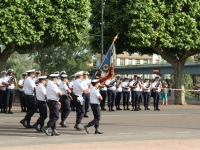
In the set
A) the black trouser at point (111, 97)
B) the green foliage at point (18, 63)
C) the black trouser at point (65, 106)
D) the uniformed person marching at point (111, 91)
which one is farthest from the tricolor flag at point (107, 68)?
the green foliage at point (18, 63)

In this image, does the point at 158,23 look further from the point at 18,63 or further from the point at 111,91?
the point at 18,63

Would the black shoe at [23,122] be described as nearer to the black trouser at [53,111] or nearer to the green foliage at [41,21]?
the black trouser at [53,111]

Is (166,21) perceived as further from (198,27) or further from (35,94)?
(35,94)

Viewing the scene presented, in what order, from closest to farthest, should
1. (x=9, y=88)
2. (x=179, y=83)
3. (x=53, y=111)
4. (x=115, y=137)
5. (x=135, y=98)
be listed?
1. (x=115, y=137)
2. (x=53, y=111)
3. (x=9, y=88)
4. (x=135, y=98)
5. (x=179, y=83)

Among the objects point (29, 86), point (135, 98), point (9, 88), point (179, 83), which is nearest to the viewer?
point (29, 86)

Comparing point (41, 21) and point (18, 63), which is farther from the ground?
point (41, 21)

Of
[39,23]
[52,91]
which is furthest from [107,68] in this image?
[39,23]

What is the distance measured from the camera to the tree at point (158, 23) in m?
27.2

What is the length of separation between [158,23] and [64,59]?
40.7m

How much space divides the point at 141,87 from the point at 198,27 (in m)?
7.06

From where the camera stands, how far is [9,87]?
21750 millimetres

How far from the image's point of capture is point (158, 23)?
2788cm

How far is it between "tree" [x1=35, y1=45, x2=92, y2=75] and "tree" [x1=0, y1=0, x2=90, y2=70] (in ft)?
130

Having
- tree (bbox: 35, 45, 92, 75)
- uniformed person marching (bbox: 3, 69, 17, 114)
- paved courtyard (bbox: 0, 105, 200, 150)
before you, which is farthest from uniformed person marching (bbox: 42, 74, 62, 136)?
tree (bbox: 35, 45, 92, 75)
